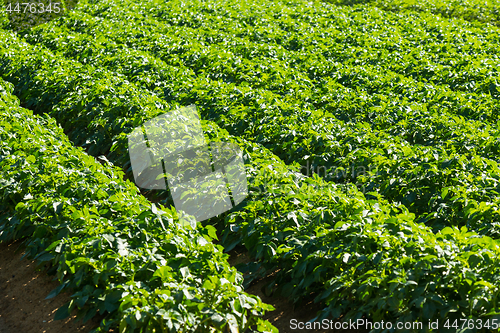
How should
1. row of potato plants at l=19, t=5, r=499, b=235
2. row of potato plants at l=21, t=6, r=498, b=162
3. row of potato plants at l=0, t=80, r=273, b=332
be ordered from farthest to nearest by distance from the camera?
row of potato plants at l=21, t=6, r=498, b=162 → row of potato plants at l=19, t=5, r=499, b=235 → row of potato plants at l=0, t=80, r=273, b=332

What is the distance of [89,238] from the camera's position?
350 cm

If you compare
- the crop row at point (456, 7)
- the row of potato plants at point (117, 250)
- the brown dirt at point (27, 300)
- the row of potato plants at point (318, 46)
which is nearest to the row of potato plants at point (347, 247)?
the row of potato plants at point (117, 250)

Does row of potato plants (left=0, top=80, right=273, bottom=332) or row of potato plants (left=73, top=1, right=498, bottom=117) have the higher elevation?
row of potato plants (left=0, top=80, right=273, bottom=332)

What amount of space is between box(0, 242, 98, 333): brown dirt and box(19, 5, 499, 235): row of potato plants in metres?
3.04

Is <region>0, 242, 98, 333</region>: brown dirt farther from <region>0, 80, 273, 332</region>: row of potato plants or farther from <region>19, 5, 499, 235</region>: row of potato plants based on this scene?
<region>19, 5, 499, 235</region>: row of potato plants

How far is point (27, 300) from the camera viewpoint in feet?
13.9

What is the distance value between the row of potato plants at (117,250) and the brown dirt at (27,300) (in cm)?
25

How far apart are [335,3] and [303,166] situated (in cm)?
1227

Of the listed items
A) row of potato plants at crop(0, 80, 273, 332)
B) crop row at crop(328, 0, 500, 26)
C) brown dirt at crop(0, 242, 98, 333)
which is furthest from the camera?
crop row at crop(328, 0, 500, 26)

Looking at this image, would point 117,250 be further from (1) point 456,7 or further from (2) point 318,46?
(1) point 456,7

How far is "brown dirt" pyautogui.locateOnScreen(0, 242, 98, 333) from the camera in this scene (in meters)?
3.89

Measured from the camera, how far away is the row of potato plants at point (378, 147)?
14.3 feet

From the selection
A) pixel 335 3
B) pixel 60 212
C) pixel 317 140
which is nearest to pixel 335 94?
pixel 317 140

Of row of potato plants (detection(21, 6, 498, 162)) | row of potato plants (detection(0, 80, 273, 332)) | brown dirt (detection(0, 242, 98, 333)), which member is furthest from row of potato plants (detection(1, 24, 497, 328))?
row of potato plants (detection(21, 6, 498, 162))
